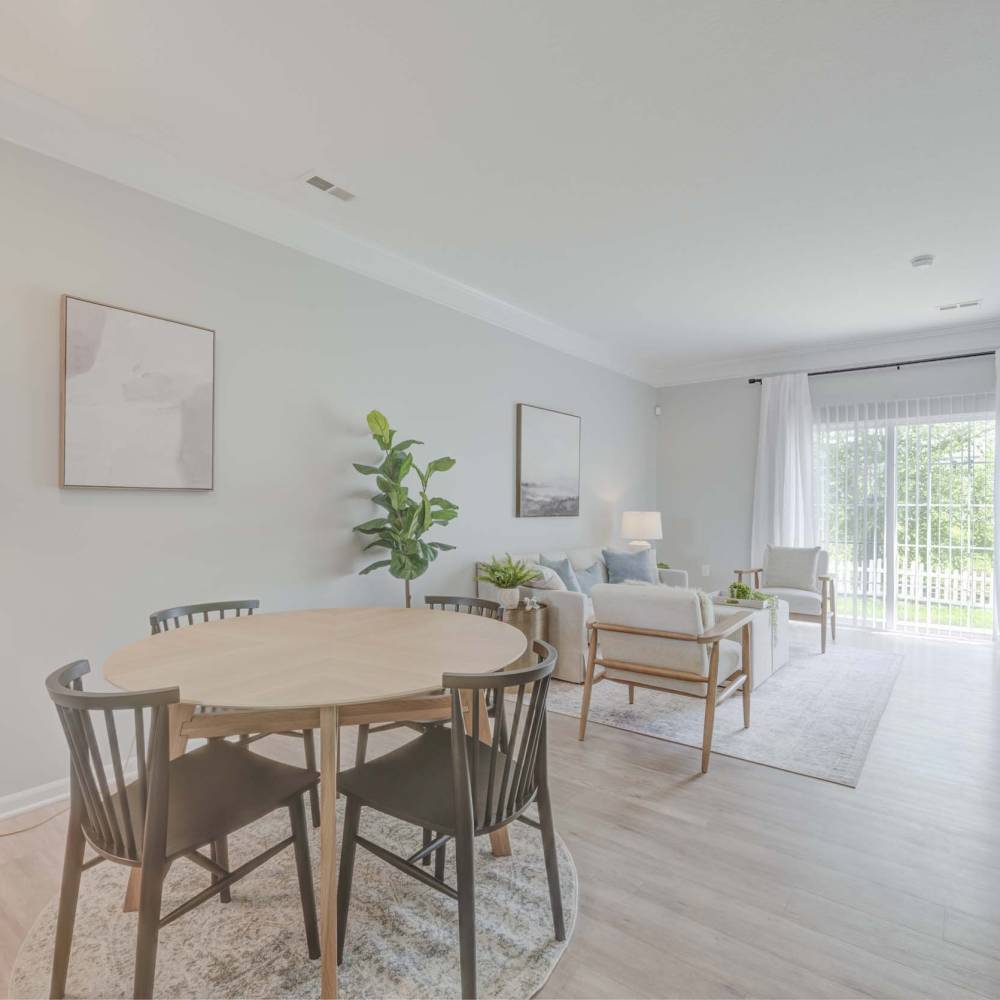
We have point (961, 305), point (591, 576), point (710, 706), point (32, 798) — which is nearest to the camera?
point (32, 798)

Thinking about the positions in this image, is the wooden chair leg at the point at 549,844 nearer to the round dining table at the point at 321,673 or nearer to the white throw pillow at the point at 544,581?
the round dining table at the point at 321,673

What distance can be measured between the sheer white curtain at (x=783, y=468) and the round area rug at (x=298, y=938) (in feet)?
16.8

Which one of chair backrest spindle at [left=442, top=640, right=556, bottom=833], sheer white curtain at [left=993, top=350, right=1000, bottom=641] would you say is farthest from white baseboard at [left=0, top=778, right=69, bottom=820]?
sheer white curtain at [left=993, top=350, right=1000, bottom=641]

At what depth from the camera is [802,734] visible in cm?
324

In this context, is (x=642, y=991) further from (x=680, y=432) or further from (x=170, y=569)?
(x=680, y=432)

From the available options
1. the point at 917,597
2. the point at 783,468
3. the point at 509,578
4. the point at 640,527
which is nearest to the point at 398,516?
the point at 509,578

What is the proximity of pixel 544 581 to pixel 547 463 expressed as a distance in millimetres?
1370

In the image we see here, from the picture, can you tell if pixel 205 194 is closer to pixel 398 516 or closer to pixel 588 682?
pixel 398 516

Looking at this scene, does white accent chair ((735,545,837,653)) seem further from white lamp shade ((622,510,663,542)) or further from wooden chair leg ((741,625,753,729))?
wooden chair leg ((741,625,753,729))

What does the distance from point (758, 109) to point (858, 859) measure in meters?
2.87

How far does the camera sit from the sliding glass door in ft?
18.1

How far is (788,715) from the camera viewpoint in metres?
3.53

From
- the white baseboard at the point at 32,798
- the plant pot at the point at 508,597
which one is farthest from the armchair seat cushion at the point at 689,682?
the white baseboard at the point at 32,798

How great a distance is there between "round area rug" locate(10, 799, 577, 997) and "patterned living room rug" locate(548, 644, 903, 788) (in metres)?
1.42
